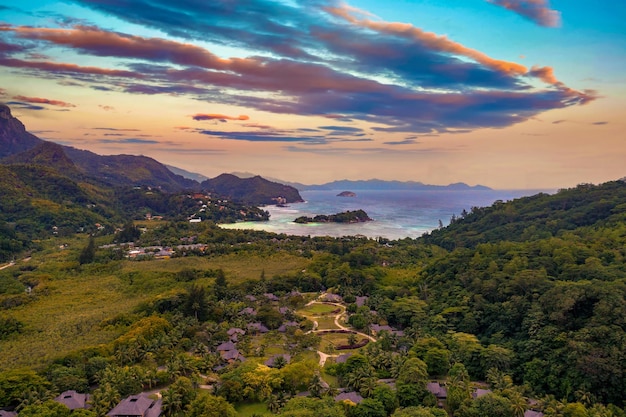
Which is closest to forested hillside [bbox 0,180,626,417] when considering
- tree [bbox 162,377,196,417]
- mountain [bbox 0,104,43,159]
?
tree [bbox 162,377,196,417]

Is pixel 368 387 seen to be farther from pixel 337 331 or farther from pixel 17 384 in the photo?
pixel 17 384

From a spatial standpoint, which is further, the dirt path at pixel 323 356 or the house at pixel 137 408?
the dirt path at pixel 323 356

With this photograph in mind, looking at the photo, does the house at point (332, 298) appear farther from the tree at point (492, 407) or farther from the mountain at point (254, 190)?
the mountain at point (254, 190)

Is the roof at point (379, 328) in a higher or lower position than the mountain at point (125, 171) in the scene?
lower

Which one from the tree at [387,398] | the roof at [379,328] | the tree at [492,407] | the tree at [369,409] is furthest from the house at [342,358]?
the tree at [492,407]

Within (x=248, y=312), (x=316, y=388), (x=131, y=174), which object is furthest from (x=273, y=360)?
(x=131, y=174)

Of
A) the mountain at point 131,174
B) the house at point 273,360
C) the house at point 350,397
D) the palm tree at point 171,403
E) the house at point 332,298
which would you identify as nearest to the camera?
the palm tree at point 171,403

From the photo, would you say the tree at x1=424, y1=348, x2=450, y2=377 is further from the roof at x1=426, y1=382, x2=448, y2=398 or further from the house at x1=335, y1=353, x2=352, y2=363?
the house at x1=335, y1=353, x2=352, y2=363

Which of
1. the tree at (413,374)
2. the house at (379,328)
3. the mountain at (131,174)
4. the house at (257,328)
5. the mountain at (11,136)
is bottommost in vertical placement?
the house at (257,328)

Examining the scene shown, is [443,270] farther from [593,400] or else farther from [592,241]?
[593,400]
